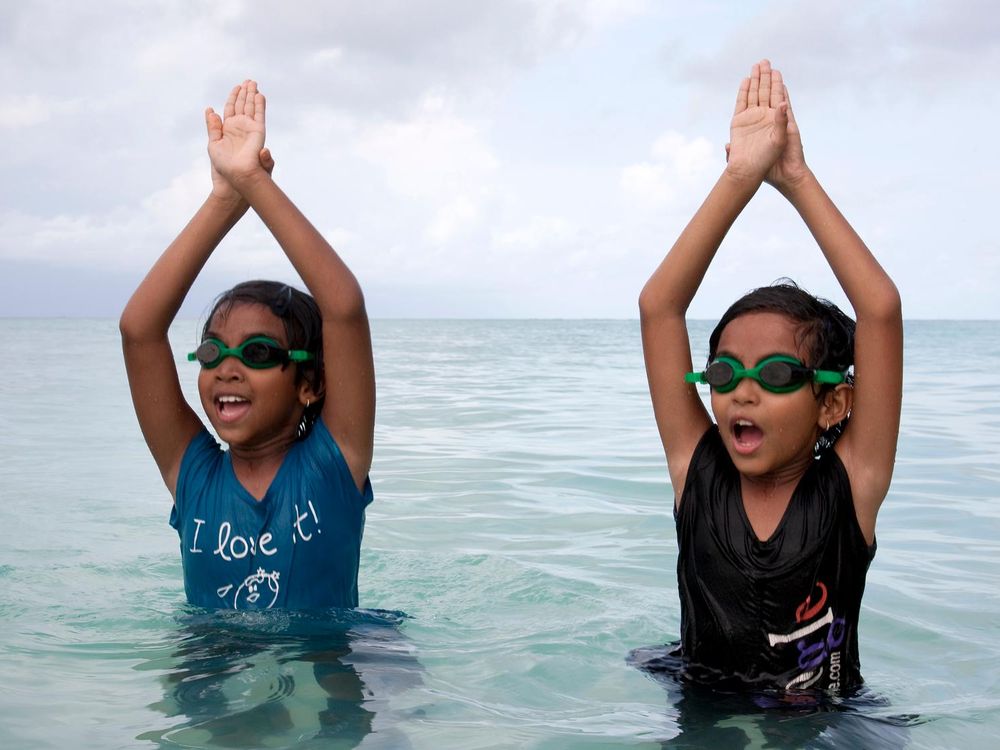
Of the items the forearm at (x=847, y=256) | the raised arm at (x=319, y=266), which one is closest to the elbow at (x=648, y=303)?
the forearm at (x=847, y=256)

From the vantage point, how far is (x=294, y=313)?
3.81m

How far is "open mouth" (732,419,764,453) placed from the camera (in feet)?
10.4

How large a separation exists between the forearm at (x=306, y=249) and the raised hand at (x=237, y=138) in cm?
5

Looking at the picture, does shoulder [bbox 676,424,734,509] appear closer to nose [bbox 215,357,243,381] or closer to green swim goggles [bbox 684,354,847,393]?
green swim goggles [bbox 684,354,847,393]

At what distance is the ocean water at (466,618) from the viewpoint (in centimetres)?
319

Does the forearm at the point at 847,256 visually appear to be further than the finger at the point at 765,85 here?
No

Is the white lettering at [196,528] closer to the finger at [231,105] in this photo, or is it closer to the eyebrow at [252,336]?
the eyebrow at [252,336]

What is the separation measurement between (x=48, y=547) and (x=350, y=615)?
323cm

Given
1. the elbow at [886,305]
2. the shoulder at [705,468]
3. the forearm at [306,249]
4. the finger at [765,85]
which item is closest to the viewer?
the elbow at [886,305]

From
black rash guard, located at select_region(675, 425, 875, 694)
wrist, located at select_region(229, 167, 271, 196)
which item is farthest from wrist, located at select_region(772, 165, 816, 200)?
wrist, located at select_region(229, 167, 271, 196)

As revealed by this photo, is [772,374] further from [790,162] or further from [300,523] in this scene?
[300,523]

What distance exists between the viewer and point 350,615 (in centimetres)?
391

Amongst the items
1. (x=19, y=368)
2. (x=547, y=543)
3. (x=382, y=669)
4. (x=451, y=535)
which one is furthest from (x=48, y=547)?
(x=19, y=368)

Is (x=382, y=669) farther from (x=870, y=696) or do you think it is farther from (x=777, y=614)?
(x=870, y=696)
